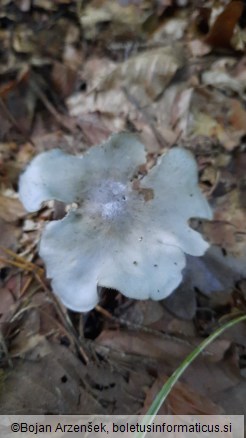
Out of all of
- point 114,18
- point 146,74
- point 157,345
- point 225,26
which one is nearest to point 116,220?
point 157,345

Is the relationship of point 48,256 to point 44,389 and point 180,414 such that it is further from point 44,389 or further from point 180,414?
point 180,414


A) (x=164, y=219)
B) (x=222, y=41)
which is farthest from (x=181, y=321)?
(x=222, y=41)

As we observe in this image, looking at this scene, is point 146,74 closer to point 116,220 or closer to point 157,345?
point 116,220

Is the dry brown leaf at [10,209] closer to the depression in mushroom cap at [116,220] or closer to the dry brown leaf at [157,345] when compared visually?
the depression in mushroom cap at [116,220]

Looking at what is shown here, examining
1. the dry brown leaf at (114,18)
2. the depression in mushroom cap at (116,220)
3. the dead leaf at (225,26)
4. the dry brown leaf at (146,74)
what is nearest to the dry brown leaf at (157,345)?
the depression in mushroom cap at (116,220)

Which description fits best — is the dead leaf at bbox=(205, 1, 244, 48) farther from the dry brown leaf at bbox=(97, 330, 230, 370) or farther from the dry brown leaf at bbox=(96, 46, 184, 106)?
the dry brown leaf at bbox=(97, 330, 230, 370)

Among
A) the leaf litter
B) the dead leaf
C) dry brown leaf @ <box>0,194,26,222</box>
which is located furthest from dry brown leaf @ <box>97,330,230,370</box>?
the dead leaf
